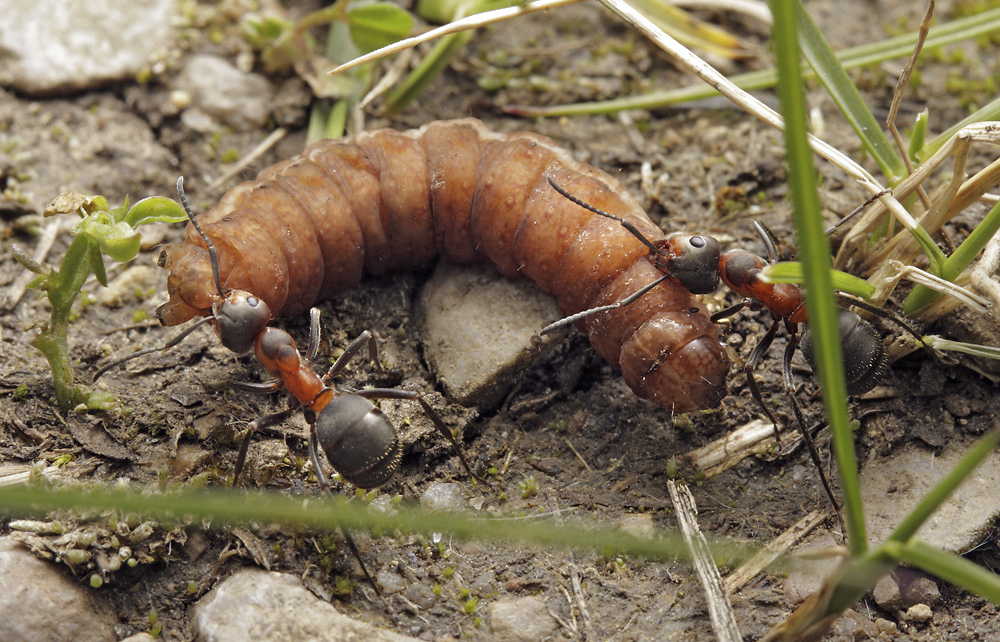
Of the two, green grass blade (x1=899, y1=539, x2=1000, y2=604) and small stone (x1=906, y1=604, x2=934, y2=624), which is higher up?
green grass blade (x1=899, y1=539, x2=1000, y2=604)

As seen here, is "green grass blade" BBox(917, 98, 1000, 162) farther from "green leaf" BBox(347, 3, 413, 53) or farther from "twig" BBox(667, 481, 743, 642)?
"green leaf" BBox(347, 3, 413, 53)

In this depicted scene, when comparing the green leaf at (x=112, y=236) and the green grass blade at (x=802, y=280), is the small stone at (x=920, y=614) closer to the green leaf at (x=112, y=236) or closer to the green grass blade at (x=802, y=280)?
the green grass blade at (x=802, y=280)

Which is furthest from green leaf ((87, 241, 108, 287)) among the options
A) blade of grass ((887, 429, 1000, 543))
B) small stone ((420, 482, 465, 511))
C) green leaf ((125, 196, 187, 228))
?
blade of grass ((887, 429, 1000, 543))

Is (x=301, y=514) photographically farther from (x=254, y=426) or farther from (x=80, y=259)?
(x=80, y=259)

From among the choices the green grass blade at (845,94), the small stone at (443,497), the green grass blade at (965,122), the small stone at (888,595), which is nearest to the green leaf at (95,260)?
the small stone at (443,497)

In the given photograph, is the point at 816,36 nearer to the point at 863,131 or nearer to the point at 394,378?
the point at 863,131

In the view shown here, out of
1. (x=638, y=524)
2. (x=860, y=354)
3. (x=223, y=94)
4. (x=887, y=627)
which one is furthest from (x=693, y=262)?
(x=223, y=94)

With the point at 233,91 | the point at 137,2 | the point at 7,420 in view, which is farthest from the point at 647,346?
the point at 137,2
